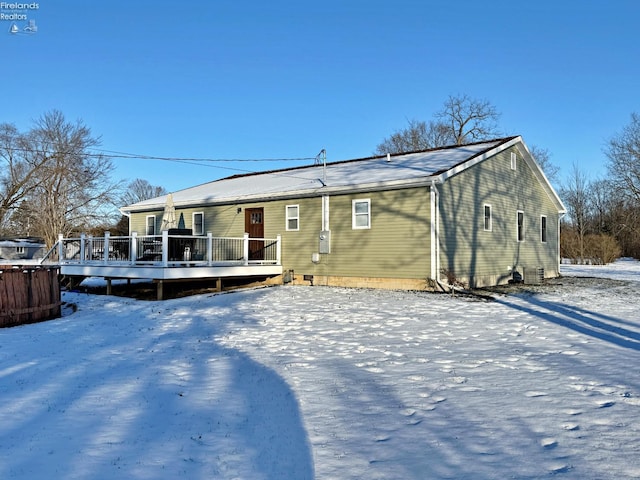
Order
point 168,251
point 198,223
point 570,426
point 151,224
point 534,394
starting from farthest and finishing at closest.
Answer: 1. point 151,224
2. point 198,223
3. point 168,251
4. point 534,394
5. point 570,426

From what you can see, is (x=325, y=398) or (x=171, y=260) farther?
(x=171, y=260)

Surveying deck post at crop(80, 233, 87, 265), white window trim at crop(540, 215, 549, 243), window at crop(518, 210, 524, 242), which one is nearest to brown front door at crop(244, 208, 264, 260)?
Answer: deck post at crop(80, 233, 87, 265)

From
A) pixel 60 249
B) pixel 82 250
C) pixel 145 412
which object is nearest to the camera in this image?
pixel 145 412

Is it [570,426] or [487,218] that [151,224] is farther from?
[570,426]

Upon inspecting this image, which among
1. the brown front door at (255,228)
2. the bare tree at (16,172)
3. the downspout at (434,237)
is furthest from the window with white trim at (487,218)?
the bare tree at (16,172)

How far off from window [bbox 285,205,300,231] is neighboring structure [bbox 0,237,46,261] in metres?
38.1

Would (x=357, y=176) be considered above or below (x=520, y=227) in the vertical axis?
above

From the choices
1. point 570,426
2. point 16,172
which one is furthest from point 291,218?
point 16,172

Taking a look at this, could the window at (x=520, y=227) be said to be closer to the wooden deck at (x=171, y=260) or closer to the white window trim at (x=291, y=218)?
the white window trim at (x=291, y=218)

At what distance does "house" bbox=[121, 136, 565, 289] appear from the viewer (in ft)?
45.6

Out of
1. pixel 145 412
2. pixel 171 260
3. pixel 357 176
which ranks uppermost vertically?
pixel 357 176

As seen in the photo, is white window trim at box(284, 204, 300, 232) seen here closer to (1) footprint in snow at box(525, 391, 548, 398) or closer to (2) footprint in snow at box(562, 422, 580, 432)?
(1) footprint in snow at box(525, 391, 548, 398)

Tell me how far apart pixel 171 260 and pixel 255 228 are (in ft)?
13.0

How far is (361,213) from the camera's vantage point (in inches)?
586
